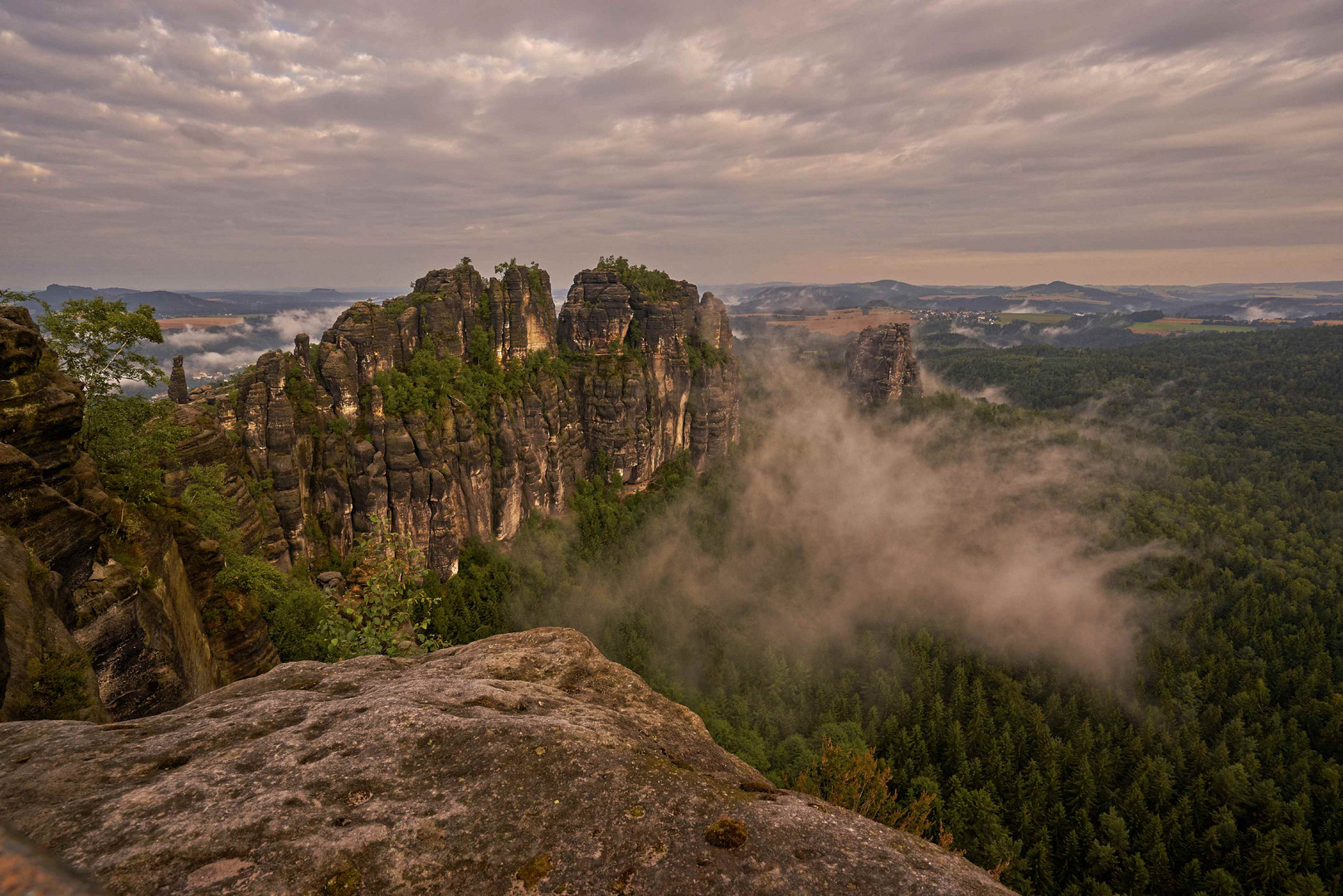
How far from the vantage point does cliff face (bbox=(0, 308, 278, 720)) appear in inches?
480

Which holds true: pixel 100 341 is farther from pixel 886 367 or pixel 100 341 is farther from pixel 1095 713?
pixel 886 367

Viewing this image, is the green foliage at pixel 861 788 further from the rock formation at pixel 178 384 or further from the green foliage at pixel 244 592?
the rock formation at pixel 178 384

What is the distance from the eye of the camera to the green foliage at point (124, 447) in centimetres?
2181

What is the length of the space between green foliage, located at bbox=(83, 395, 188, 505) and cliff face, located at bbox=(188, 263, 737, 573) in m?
17.9

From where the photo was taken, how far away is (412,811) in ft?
24.9

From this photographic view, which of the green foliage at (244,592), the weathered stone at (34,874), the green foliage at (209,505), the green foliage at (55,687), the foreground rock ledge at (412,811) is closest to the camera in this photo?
the weathered stone at (34,874)

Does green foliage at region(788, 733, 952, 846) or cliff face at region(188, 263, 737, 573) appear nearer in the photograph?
green foliage at region(788, 733, 952, 846)

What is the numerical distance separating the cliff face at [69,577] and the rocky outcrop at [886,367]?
18287cm

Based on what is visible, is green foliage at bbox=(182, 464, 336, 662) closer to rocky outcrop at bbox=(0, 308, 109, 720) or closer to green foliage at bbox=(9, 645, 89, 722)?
rocky outcrop at bbox=(0, 308, 109, 720)

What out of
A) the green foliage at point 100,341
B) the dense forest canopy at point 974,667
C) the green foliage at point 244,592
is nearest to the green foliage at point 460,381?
the dense forest canopy at point 974,667

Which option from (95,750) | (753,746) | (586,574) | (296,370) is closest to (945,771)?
(753,746)

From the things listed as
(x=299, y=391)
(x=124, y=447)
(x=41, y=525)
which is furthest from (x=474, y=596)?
(x=41, y=525)

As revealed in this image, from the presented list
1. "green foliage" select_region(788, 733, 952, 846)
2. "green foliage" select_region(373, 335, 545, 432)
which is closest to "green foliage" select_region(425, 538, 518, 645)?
"green foliage" select_region(373, 335, 545, 432)

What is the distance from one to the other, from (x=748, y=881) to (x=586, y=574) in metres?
83.6
